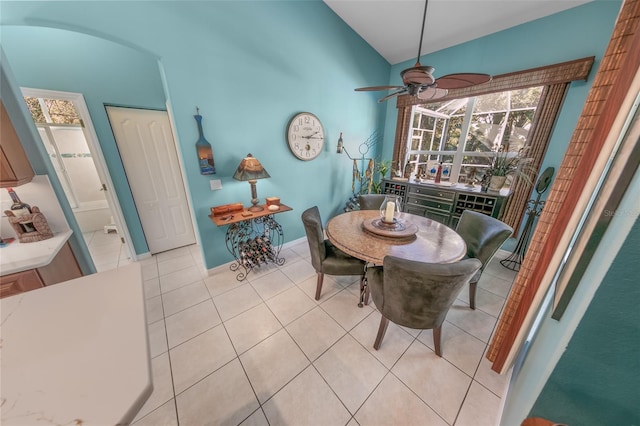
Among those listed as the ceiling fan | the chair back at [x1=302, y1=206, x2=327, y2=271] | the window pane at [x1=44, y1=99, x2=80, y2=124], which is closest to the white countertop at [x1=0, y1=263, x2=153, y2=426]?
the chair back at [x1=302, y1=206, x2=327, y2=271]

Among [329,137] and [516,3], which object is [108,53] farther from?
[516,3]

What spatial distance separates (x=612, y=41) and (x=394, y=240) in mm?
1407

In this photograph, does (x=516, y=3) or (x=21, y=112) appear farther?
(x=516, y=3)

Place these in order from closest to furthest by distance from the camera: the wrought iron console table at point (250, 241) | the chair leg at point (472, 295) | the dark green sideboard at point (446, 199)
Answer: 1. the chair leg at point (472, 295)
2. the wrought iron console table at point (250, 241)
3. the dark green sideboard at point (446, 199)

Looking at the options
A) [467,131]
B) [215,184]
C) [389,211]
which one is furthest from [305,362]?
[467,131]

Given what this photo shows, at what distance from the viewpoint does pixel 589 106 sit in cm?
93

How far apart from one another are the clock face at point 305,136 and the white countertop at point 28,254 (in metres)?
2.29

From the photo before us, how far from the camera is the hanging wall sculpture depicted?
2.02 m

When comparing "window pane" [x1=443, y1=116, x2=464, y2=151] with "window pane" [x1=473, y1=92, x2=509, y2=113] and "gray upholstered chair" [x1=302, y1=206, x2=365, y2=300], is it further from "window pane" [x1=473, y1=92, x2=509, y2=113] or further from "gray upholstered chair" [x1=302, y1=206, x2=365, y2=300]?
"gray upholstered chair" [x1=302, y1=206, x2=365, y2=300]

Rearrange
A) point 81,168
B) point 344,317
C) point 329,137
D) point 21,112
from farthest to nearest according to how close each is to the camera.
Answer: point 81,168
point 329,137
point 344,317
point 21,112

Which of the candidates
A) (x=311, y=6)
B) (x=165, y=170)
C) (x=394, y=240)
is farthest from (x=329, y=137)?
(x=165, y=170)

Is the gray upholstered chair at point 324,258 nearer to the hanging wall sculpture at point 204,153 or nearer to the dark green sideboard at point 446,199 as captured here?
the hanging wall sculpture at point 204,153

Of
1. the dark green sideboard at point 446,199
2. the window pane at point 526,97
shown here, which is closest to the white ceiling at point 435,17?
the window pane at point 526,97

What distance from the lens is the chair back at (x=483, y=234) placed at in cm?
161
